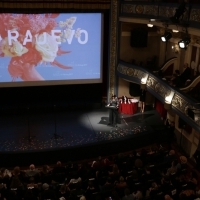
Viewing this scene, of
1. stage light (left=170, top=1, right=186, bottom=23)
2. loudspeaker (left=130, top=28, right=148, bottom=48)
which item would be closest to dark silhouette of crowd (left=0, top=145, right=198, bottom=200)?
stage light (left=170, top=1, right=186, bottom=23)

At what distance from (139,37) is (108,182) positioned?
350 inches

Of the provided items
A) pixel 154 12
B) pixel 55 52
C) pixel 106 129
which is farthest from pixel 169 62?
pixel 55 52

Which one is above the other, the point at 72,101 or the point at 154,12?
the point at 154,12

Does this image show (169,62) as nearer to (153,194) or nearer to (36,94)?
(36,94)

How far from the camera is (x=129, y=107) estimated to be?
16.9 metres

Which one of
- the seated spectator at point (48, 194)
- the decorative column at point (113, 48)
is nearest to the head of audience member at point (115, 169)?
the seated spectator at point (48, 194)

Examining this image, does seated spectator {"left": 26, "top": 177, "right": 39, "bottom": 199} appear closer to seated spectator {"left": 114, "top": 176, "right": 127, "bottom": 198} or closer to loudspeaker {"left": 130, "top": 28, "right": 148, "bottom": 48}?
seated spectator {"left": 114, "top": 176, "right": 127, "bottom": 198}

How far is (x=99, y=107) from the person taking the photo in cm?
1772

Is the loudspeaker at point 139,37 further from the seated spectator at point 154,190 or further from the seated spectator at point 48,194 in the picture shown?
the seated spectator at point 48,194

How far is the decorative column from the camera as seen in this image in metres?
16.7

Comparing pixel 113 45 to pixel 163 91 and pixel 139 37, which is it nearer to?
pixel 139 37

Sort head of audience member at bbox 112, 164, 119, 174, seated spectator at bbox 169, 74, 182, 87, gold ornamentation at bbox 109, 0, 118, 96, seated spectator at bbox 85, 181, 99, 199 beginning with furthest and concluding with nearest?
gold ornamentation at bbox 109, 0, 118, 96 < seated spectator at bbox 169, 74, 182, 87 < head of audience member at bbox 112, 164, 119, 174 < seated spectator at bbox 85, 181, 99, 199

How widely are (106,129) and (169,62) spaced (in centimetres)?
401

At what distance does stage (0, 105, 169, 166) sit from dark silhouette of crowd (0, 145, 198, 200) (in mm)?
2061
